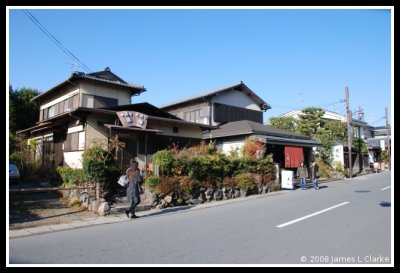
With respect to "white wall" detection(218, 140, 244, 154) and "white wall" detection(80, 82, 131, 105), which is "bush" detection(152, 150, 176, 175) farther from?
"white wall" detection(80, 82, 131, 105)

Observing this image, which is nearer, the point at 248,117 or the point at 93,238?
the point at 93,238

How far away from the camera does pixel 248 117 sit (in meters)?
29.3

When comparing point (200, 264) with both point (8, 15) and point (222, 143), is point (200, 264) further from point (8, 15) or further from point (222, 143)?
point (222, 143)

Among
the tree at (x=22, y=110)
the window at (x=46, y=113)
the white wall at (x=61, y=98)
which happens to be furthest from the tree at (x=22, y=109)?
the window at (x=46, y=113)

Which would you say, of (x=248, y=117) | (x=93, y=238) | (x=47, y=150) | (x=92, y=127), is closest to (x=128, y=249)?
(x=93, y=238)

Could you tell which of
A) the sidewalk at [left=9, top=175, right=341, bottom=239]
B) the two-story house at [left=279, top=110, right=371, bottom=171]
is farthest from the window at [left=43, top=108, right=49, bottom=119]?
the two-story house at [left=279, top=110, right=371, bottom=171]

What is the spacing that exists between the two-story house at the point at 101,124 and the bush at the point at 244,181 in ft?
16.2

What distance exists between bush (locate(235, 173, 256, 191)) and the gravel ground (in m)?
7.82

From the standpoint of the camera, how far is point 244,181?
639 inches

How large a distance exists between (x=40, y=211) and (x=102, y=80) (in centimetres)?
1339

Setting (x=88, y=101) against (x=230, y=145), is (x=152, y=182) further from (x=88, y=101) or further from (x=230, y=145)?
(x=88, y=101)

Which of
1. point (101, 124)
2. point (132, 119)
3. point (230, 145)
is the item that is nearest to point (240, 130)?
point (230, 145)

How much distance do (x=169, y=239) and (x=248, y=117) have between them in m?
23.2

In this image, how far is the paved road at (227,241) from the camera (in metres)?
5.72
